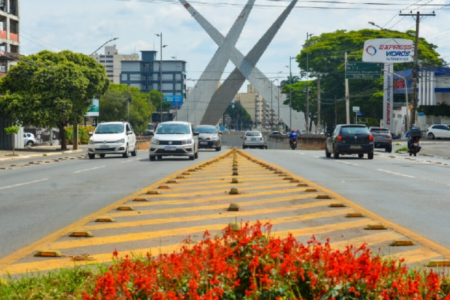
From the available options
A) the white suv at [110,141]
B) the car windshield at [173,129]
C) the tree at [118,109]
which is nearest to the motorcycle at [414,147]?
the car windshield at [173,129]

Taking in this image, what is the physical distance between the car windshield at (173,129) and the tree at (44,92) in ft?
69.7

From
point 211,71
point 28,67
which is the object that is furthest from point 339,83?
point 28,67

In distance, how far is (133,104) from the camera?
119688mm

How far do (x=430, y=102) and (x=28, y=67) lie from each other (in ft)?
157

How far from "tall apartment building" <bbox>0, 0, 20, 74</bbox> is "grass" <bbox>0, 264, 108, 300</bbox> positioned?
70726mm

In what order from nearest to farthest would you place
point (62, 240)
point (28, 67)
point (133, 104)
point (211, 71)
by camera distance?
point (62, 240)
point (28, 67)
point (211, 71)
point (133, 104)

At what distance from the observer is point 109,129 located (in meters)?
37.4

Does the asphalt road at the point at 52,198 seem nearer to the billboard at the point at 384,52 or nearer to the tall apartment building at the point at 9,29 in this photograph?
the tall apartment building at the point at 9,29

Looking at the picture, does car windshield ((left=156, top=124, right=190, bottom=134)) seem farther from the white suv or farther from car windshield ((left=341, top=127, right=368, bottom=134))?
car windshield ((left=341, top=127, right=368, bottom=134))

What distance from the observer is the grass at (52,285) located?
5427 mm

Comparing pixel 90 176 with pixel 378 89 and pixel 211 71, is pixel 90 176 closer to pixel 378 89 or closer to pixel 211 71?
pixel 378 89

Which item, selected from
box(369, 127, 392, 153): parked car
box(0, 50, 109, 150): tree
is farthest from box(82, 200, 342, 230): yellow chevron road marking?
box(0, 50, 109, 150): tree

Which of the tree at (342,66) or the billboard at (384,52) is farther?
the tree at (342,66)

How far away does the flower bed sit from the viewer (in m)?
4.46
